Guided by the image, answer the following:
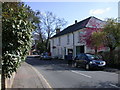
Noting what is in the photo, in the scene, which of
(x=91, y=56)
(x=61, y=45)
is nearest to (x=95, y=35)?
(x=91, y=56)

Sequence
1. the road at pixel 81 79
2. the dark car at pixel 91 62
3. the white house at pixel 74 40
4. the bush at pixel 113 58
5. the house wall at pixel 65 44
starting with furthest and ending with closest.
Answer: the house wall at pixel 65 44
the white house at pixel 74 40
the bush at pixel 113 58
the dark car at pixel 91 62
the road at pixel 81 79

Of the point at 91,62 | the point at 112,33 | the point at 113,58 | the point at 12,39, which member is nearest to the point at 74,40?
the point at 113,58

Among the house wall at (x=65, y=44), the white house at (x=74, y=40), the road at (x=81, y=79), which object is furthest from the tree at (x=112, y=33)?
the house wall at (x=65, y=44)

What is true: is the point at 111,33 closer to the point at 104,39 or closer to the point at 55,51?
the point at 104,39

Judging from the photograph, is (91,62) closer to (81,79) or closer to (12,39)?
(81,79)

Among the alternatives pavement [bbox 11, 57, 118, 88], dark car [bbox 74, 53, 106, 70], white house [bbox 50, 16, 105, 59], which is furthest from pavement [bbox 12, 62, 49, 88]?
white house [bbox 50, 16, 105, 59]

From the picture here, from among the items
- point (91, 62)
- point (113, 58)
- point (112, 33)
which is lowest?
point (91, 62)

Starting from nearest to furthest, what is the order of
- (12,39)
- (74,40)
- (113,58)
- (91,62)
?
(12,39), (91,62), (113,58), (74,40)

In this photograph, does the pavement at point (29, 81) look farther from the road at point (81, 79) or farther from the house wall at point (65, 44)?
the house wall at point (65, 44)

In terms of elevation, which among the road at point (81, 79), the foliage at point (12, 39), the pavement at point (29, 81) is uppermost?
the foliage at point (12, 39)

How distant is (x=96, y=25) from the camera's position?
2322 cm

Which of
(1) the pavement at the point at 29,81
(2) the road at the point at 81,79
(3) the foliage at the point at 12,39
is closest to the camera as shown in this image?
(3) the foliage at the point at 12,39

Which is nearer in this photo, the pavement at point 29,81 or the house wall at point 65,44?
the pavement at point 29,81

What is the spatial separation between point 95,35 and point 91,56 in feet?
9.00
